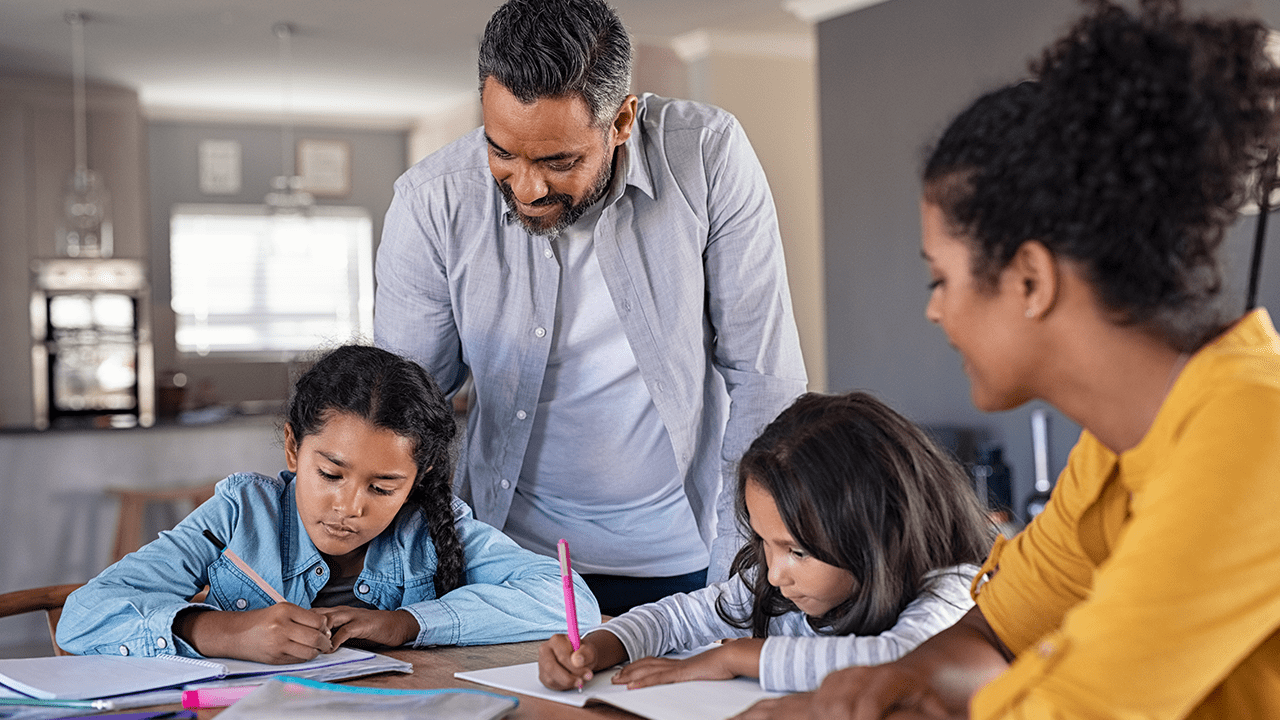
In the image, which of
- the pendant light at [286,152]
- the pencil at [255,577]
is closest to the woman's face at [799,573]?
the pencil at [255,577]

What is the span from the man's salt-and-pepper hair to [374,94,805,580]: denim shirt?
18 cm

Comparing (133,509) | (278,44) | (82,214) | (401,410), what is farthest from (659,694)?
(82,214)

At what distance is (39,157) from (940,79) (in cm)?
495

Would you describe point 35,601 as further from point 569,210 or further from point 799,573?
point 799,573

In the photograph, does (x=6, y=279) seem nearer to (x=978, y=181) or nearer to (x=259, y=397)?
(x=259, y=397)

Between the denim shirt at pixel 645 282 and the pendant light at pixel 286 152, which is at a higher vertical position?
the pendant light at pixel 286 152

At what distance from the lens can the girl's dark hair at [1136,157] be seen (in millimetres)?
761

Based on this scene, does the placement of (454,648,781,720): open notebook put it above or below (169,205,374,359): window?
below

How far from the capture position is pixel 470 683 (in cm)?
122

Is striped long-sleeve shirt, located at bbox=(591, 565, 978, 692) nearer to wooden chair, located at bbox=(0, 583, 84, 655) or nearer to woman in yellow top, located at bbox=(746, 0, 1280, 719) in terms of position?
woman in yellow top, located at bbox=(746, 0, 1280, 719)

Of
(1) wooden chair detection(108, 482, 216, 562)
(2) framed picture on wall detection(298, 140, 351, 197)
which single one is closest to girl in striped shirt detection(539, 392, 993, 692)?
(1) wooden chair detection(108, 482, 216, 562)

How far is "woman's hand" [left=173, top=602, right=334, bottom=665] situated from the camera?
1.28m

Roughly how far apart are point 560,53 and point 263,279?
6974 mm

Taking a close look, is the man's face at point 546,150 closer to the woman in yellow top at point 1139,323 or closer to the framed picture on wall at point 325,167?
the woman in yellow top at point 1139,323
